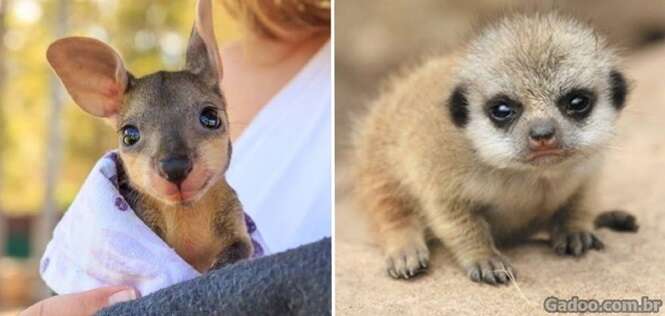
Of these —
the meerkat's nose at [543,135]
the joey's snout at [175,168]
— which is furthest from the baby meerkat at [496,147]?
the joey's snout at [175,168]

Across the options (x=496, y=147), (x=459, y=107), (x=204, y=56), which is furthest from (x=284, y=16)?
(x=496, y=147)

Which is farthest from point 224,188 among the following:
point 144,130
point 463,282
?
point 463,282

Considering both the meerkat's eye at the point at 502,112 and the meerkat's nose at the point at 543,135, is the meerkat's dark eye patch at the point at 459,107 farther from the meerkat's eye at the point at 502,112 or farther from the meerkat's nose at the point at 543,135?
the meerkat's nose at the point at 543,135

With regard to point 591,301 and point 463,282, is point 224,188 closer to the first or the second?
point 463,282

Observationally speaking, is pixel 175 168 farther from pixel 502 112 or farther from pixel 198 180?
pixel 502 112

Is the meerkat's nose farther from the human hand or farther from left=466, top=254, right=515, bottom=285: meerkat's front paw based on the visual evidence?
the human hand

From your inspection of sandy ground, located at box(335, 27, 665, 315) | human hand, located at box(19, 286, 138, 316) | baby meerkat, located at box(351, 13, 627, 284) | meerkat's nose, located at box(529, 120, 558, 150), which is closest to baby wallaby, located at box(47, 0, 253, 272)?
human hand, located at box(19, 286, 138, 316)
